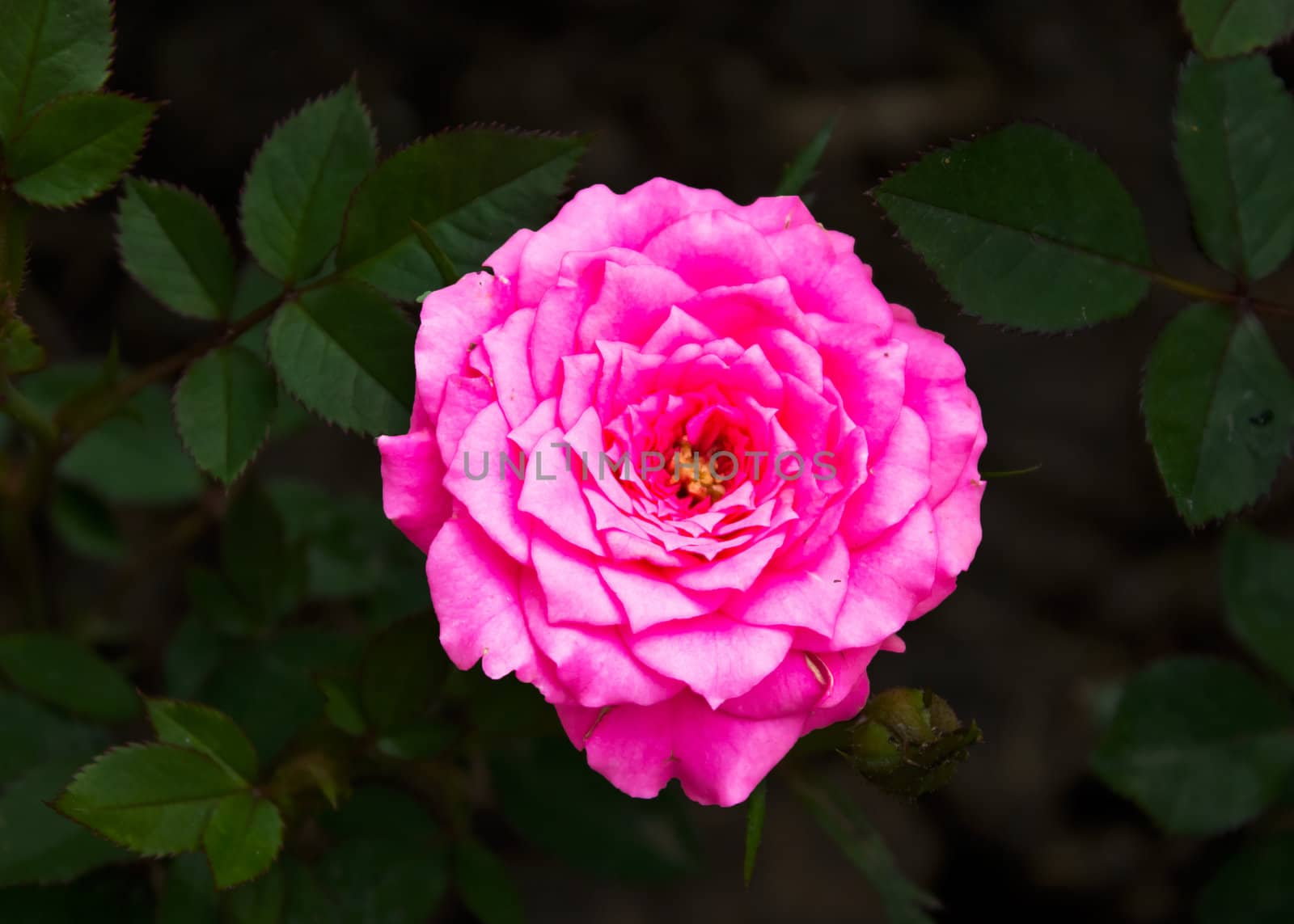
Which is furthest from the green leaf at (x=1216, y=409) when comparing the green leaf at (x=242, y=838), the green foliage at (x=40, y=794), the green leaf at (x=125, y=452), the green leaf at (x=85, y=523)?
the green leaf at (x=85, y=523)

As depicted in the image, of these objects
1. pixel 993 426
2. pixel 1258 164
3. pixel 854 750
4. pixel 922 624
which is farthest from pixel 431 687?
pixel 993 426

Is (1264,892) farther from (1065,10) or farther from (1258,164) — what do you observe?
(1065,10)

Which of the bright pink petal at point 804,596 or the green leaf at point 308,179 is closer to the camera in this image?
the bright pink petal at point 804,596

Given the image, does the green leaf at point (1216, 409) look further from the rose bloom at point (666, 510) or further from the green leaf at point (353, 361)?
the green leaf at point (353, 361)

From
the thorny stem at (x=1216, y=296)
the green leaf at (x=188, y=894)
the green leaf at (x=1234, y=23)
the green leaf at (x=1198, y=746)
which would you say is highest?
the green leaf at (x=1234, y=23)

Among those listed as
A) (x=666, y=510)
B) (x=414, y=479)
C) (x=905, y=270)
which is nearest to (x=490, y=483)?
(x=414, y=479)

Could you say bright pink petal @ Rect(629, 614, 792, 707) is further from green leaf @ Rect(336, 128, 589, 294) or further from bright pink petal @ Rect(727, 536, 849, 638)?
green leaf @ Rect(336, 128, 589, 294)

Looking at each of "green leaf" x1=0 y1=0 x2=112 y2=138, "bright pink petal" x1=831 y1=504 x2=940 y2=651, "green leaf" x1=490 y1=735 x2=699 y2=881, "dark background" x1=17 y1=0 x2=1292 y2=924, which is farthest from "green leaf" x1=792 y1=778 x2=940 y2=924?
"green leaf" x1=0 y1=0 x2=112 y2=138

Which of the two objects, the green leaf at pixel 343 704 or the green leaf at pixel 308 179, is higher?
the green leaf at pixel 308 179

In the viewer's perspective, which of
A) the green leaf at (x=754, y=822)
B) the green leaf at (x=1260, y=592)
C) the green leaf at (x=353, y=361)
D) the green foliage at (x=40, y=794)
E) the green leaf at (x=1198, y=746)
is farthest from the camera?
the green leaf at (x=1260, y=592)
